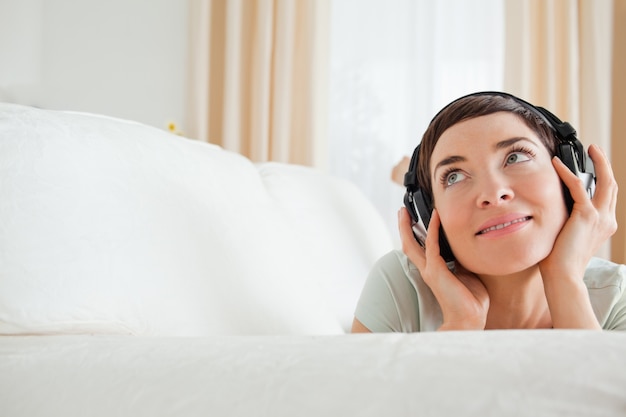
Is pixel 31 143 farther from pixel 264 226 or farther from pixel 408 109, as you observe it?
pixel 408 109

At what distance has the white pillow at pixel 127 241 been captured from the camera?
2.57 feet

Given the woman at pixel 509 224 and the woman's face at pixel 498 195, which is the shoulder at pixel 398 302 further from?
the woman's face at pixel 498 195

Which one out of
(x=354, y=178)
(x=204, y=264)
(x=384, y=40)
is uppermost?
(x=384, y=40)

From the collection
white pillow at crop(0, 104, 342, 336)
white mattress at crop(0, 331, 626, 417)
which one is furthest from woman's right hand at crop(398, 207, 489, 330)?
white mattress at crop(0, 331, 626, 417)

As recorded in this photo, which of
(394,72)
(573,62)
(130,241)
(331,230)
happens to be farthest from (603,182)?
(394,72)

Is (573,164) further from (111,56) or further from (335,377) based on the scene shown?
(111,56)

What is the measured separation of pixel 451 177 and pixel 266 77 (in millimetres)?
2449

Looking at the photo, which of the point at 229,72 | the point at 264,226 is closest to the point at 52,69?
the point at 229,72

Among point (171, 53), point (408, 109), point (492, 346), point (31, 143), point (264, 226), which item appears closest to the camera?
point (492, 346)

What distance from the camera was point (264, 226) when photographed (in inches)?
51.1

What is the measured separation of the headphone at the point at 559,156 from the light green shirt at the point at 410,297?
0.11 m

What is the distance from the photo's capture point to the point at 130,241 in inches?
35.7

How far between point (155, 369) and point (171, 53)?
3.26 meters

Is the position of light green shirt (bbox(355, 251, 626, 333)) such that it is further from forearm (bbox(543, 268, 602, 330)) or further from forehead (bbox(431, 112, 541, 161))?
forehead (bbox(431, 112, 541, 161))
